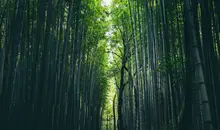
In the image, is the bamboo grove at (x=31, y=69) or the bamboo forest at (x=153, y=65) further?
the bamboo grove at (x=31, y=69)

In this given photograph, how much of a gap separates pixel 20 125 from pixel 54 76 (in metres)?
1.37

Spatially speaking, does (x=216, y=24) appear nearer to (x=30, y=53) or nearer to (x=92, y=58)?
(x=30, y=53)

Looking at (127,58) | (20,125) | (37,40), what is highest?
(127,58)

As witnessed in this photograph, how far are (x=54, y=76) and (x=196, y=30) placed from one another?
3192 mm

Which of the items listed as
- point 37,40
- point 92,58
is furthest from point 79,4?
point 92,58

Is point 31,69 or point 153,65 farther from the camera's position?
point 153,65

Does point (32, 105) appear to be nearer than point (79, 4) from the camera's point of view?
Yes

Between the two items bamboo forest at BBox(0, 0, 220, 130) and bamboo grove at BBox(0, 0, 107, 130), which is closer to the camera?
bamboo forest at BBox(0, 0, 220, 130)

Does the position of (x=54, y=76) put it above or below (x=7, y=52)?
below

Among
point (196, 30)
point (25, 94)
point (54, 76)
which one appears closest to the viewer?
point (196, 30)

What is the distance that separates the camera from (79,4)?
643 cm

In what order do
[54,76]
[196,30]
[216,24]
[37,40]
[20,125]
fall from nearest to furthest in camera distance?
[196,30] → [216,24] → [20,125] → [37,40] → [54,76]

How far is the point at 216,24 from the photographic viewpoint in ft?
11.3

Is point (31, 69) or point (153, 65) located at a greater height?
point (153, 65)
